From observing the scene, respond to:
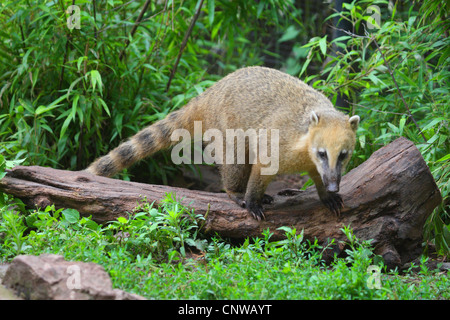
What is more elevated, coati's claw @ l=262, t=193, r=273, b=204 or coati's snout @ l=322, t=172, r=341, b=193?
coati's snout @ l=322, t=172, r=341, b=193

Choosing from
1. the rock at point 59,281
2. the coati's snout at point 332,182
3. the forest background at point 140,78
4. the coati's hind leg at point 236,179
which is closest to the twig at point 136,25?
the forest background at point 140,78

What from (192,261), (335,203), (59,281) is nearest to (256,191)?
(335,203)

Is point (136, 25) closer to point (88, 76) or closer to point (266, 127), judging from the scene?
point (88, 76)

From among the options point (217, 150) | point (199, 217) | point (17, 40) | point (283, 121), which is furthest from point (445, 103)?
point (17, 40)

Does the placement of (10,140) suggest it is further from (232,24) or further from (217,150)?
(232,24)

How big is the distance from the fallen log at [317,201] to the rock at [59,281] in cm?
145

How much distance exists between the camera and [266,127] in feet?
16.1

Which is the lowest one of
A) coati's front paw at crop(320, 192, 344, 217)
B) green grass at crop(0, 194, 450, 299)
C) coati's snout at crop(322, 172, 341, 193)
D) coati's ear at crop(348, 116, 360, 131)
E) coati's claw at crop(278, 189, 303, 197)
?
green grass at crop(0, 194, 450, 299)

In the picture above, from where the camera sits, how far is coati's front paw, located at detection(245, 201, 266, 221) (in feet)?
15.5

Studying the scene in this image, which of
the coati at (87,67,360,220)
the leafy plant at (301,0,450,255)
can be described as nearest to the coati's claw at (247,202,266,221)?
the coati at (87,67,360,220)

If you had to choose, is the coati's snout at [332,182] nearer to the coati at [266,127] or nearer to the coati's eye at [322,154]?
the coati at [266,127]

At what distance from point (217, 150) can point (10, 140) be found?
280 centimetres

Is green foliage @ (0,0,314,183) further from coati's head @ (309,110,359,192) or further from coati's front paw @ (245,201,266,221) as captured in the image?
coati's head @ (309,110,359,192)

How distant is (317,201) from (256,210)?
0.61 meters
